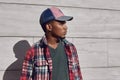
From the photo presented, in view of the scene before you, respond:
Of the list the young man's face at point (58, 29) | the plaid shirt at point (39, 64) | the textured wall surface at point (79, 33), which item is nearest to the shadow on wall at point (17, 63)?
the textured wall surface at point (79, 33)

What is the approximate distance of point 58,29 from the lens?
4145 millimetres

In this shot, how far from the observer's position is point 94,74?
5.38 metres

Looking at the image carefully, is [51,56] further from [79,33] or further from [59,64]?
[79,33]

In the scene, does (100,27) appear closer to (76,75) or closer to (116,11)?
(116,11)

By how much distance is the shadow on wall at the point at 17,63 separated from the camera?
4758mm

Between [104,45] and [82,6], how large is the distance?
0.58 m

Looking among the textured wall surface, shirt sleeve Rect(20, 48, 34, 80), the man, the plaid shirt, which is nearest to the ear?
the man

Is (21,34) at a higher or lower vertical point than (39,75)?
higher

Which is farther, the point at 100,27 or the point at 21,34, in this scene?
the point at 100,27

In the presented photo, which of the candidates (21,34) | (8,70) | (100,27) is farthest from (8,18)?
(100,27)

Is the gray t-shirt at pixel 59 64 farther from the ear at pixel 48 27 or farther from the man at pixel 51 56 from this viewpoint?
the ear at pixel 48 27

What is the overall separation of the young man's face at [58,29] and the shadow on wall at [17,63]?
728 millimetres

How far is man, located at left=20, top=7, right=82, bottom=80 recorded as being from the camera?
4125mm

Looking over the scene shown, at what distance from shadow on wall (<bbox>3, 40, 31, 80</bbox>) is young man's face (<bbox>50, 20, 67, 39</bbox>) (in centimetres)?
73
